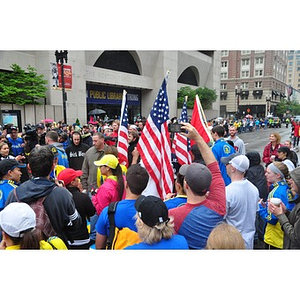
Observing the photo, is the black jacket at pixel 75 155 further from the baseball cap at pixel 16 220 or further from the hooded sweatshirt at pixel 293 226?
the hooded sweatshirt at pixel 293 226

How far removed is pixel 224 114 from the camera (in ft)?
222

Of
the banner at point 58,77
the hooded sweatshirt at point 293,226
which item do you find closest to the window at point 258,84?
the banner at point 58,77

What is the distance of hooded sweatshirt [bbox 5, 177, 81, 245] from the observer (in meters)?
2.68

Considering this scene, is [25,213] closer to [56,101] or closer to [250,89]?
[56,101]

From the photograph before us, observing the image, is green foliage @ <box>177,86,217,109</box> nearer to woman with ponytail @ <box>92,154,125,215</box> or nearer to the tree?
the tree

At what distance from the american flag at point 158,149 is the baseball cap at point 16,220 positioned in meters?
2.22

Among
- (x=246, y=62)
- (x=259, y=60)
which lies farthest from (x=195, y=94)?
(x=246, y=62)

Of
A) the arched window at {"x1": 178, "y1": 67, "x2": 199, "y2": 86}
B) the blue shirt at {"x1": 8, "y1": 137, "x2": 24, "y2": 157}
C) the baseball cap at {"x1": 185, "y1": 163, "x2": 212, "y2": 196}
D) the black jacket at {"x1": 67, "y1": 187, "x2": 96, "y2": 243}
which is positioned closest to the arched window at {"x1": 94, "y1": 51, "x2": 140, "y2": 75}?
the arched window at {"x1": 178, "y1": 67, "x2": 199, "y2": 86}

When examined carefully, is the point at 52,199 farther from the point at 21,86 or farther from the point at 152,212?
the point at 21,86

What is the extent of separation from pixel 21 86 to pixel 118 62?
1357 centimetres

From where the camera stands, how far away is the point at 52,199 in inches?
107

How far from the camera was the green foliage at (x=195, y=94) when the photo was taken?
38.2 metres

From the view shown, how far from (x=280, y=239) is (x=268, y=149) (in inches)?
188

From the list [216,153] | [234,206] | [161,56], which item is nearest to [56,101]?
[161,56]
